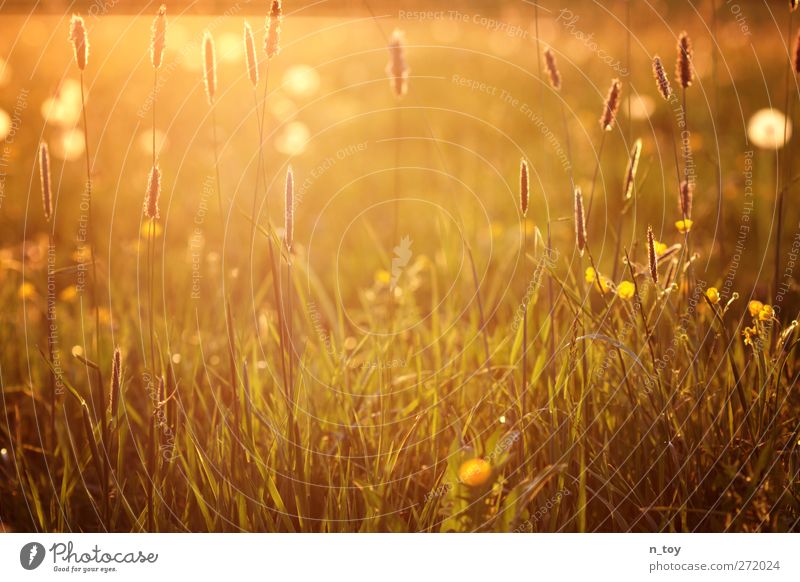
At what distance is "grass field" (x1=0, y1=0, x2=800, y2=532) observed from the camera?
1148 mm

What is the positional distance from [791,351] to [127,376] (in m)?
1.26

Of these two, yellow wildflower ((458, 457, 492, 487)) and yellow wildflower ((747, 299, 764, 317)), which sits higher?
yellow wildflower ((747, 299, 764, 317))

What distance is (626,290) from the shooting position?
121 cm

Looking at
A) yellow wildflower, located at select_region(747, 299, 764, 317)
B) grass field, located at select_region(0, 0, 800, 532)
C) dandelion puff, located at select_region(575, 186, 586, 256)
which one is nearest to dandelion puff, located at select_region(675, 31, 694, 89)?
grass field, located at select_region(0, 0, 800, 532)

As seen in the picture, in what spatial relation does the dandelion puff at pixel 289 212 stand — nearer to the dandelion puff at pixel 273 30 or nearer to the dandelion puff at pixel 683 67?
the dandelion puff at pixel 273 30

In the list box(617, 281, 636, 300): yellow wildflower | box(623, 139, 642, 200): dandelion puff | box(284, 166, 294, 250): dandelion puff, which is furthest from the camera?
box(617, 281, 636, 300): yellow wildflower

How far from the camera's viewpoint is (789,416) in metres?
1.24
